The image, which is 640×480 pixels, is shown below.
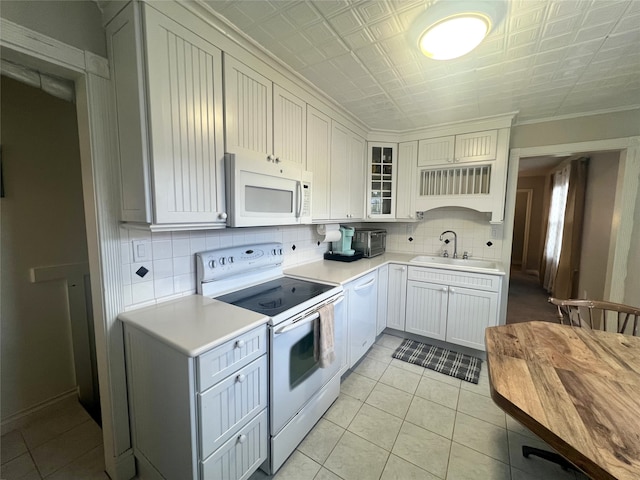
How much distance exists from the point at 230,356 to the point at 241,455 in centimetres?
52

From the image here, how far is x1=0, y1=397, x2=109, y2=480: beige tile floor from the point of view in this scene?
1390 mm

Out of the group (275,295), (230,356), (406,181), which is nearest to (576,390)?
(230,356)

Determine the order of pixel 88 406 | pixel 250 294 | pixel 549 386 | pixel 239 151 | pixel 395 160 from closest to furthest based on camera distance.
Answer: pixel 549 386, pixel 239 151, pixel 250 294, pixel 88 406, pixel 395 160

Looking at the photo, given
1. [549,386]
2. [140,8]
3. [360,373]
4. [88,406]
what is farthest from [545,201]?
[88,406]

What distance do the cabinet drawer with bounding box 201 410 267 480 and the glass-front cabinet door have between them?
7.75 ft

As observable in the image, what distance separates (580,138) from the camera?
2.45 metres

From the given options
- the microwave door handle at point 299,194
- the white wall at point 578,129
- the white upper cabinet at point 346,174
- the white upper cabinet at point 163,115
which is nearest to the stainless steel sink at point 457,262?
the white upper cabinet at point 346,174

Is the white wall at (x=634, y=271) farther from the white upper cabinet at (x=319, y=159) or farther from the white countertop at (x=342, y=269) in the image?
the white upper cabinet at (x=319, y=159)

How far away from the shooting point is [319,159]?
7.25 ft

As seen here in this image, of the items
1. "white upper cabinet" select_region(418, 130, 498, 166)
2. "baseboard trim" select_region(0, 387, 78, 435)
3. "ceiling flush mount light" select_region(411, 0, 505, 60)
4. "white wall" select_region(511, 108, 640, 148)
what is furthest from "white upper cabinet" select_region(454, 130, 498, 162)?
"baseboard trim" select_region(0, 387, 78, 435)

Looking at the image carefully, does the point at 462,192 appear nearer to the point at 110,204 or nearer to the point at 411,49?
the point at 411,49

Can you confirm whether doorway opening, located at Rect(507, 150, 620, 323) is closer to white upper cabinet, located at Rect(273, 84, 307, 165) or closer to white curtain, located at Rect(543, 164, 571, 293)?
white curtain, located at Rect(543, 164, 571, 293)

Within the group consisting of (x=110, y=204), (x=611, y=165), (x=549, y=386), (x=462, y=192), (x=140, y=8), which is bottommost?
(x=549, y=386)

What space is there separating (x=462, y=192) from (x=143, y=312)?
3.07 m
